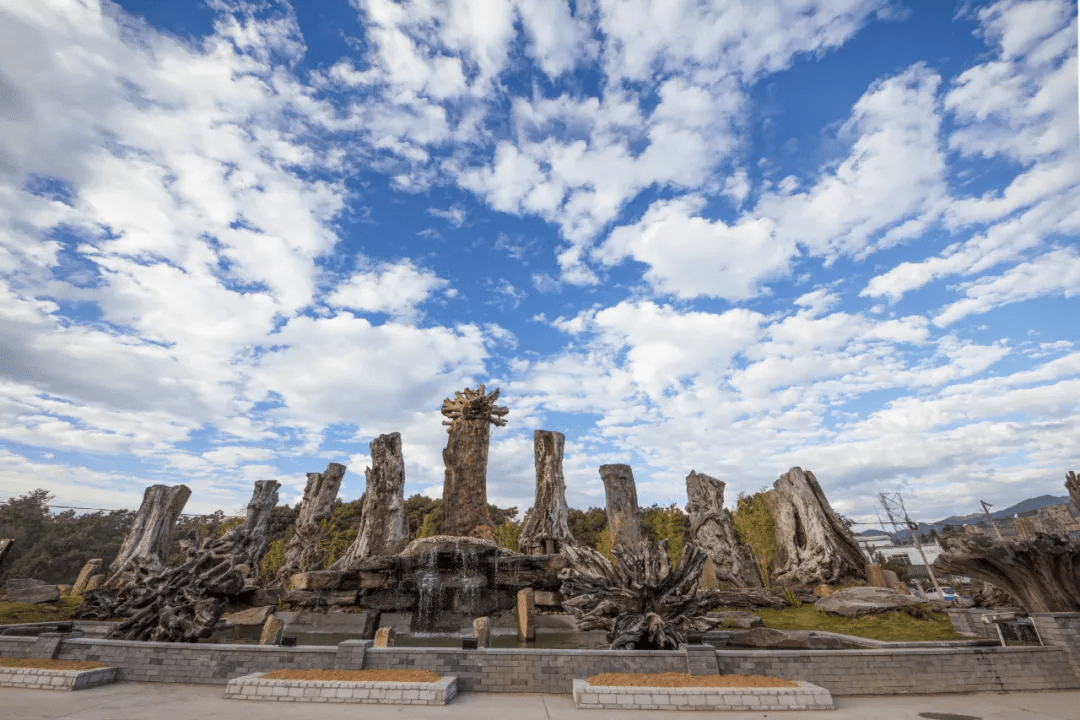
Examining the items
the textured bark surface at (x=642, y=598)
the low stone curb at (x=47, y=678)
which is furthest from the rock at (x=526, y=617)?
the low stone curb at (x=47, y=678)

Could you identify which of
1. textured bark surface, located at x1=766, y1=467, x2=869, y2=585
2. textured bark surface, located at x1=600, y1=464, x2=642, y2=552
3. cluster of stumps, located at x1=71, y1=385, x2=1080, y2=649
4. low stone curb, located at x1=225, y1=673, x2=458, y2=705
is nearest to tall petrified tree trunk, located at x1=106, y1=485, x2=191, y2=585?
cluster of stumps, located at x1=71, y1=385, x2=1080, y2=649

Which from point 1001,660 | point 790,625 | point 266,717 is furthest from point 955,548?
point 266,717

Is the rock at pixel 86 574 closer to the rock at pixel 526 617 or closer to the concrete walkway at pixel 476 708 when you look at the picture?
the concrete walkway at pixel 476 708

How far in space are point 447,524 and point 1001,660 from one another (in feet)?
67.7

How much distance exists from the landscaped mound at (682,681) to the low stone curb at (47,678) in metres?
9.29

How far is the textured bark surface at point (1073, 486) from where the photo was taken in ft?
54.2

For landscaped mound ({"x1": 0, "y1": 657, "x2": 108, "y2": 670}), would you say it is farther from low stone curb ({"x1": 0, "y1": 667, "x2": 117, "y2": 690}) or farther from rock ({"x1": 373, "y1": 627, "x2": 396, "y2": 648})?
rock ({"x1": 373, "y1": 627, "x2": 396, "y2": 648})

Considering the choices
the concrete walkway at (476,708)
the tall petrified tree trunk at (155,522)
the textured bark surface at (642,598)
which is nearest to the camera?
the concrete walkway at (476,708)

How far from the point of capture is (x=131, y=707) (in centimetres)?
750

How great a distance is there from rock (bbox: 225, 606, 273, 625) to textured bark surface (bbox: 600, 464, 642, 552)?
1527cm

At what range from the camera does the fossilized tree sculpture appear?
24.1 meters

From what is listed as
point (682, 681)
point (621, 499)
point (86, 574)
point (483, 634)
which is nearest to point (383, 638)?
point (483, 634)

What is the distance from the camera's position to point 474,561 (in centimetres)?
1828

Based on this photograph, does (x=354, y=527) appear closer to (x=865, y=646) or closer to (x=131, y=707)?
(x=131, y=707)
